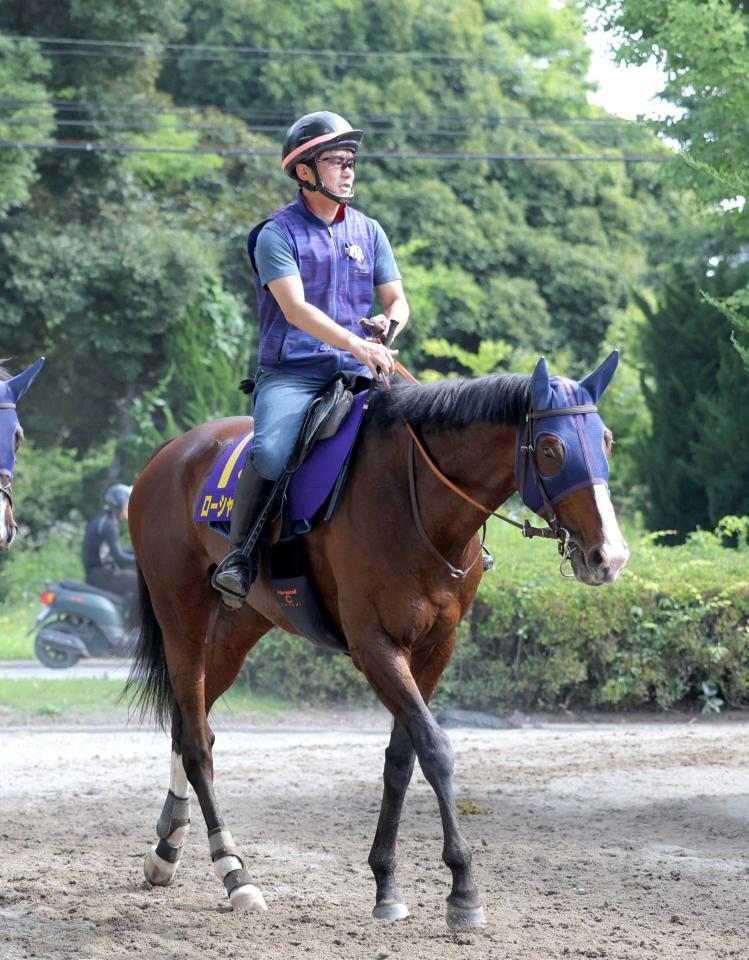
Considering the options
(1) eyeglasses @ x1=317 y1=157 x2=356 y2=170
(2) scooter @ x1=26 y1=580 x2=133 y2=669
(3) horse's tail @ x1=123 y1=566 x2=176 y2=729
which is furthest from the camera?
(2) scooter @ x1=26 y1=580 x2=133 y2=669

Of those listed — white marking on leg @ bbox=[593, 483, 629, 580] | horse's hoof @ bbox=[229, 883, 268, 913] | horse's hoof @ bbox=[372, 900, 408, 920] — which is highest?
white marking on leg @ bbox=[593, 483, 629, 580]

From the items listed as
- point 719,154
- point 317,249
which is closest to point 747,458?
point 719,154

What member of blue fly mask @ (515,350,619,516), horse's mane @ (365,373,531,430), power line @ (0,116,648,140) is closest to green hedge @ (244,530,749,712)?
horse's mane @ (365,373,531,430)

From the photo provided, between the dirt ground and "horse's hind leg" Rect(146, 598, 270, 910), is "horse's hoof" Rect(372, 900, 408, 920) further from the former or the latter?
"horse's hind leg" Rect(146, 598, 270, 910)

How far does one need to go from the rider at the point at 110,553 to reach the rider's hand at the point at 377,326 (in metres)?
9.58

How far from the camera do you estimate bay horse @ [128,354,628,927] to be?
481 centimetres

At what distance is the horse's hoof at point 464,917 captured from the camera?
5016mm

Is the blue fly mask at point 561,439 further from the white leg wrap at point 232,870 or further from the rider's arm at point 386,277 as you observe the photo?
the white leg wrap at point 232,870

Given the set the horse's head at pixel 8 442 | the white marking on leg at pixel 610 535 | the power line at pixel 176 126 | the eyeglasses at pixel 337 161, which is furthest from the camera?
the power line at pixel 176 126

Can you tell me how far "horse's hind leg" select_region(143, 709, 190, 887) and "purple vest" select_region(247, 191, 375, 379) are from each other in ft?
5.98

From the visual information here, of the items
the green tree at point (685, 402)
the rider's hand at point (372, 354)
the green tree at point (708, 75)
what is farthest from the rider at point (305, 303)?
the green tree at point (685, 402)

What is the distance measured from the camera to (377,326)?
557 centimetres

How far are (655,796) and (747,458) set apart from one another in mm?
8235

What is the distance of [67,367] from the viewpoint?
69.1ft
